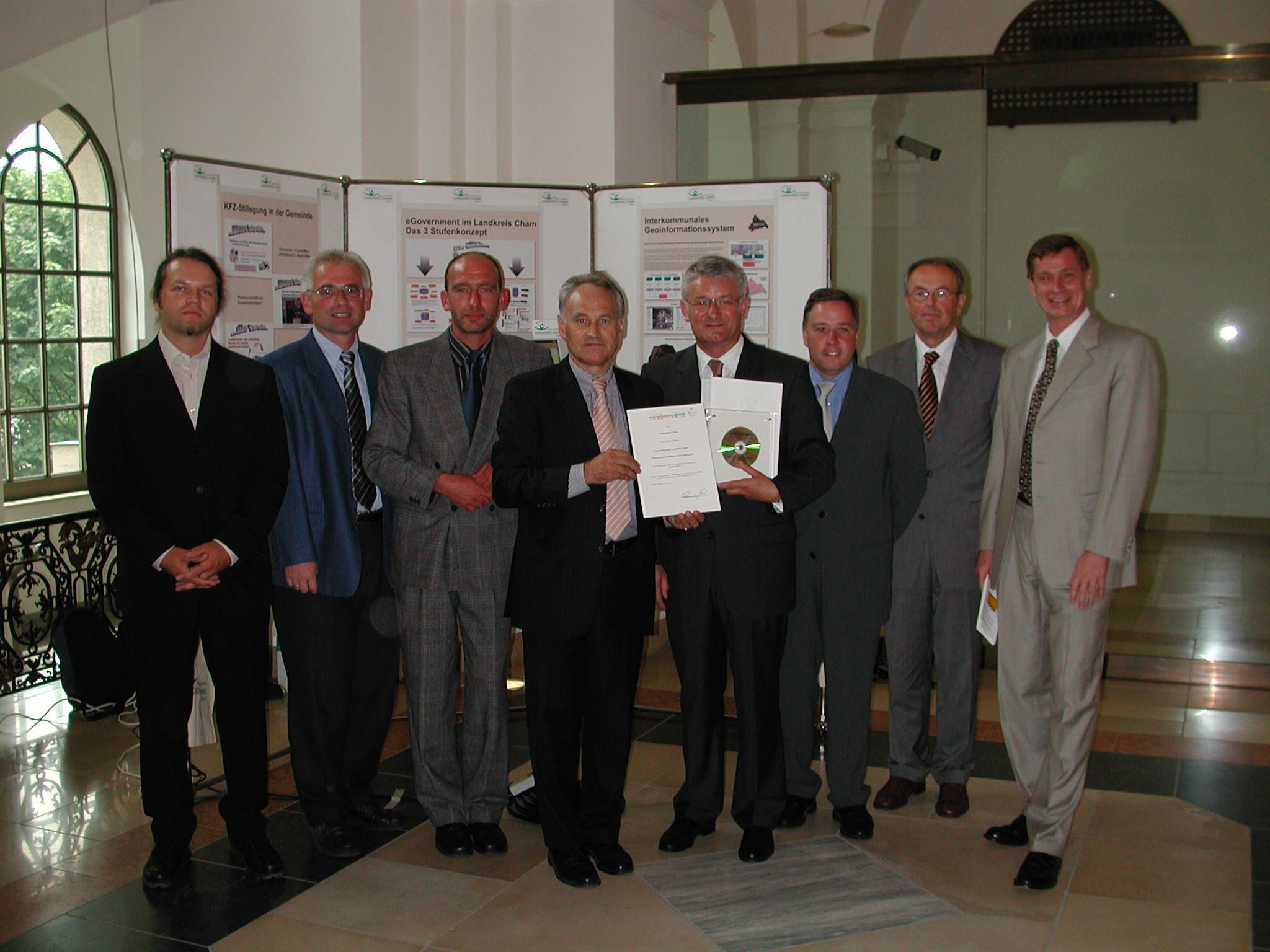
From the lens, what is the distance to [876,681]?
5746mm

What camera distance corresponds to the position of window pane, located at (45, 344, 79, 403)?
29.5 ft

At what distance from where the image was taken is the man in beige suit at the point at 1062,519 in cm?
323

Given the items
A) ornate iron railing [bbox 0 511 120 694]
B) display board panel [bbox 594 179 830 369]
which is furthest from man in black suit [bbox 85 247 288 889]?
ornate iron railing [bbox 0 511 120 694]

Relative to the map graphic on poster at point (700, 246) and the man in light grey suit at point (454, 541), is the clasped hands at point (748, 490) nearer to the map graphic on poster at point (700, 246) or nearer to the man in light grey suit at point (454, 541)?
the man in light grey suit at point (454, 541)

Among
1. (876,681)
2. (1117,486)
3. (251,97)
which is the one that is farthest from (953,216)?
(251,97)

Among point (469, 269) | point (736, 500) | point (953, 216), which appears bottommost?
point (736, 500)

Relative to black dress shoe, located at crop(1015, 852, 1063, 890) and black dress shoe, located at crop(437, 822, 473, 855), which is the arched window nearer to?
black dress shoe, located at crop(437, 822, 473, 855)

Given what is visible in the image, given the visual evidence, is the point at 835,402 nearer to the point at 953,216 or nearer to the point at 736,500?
the point at 736,500

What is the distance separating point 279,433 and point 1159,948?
9.06 feet

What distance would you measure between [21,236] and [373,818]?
→ 6.72 meters

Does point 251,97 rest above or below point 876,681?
above

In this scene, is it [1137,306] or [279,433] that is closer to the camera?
[279,433]

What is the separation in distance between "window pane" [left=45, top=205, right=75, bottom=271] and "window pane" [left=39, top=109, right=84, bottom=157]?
0.45 meters

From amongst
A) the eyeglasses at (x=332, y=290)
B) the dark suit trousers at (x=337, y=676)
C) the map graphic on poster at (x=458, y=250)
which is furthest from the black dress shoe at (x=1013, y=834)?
the map graphic on poster at (x=458, y=250)
